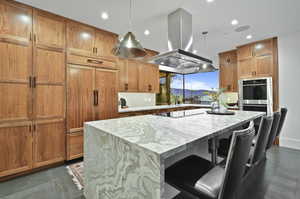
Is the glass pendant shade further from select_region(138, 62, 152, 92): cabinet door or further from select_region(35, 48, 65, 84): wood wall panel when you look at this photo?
select_region(138, 62, 152, 92): cabinet door

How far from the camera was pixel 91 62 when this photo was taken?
2971 mm

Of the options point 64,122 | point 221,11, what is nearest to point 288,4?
point 221,11

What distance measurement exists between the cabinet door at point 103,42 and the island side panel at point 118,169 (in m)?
2.04

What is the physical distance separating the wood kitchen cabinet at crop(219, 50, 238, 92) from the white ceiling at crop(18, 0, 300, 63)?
1.24 m

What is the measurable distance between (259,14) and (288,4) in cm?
38

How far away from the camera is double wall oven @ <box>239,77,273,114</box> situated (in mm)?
3609

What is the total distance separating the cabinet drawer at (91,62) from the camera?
2748 mm

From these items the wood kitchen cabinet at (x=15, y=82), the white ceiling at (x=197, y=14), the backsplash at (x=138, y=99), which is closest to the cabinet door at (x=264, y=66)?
the white ceiling at (x=197, y=14)

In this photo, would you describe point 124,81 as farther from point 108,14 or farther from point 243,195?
point 243,195

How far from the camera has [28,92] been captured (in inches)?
89.9

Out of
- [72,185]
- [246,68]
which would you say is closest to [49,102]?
[72,185]

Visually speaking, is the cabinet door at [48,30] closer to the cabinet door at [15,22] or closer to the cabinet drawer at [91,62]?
the cabinet door at [15,22]

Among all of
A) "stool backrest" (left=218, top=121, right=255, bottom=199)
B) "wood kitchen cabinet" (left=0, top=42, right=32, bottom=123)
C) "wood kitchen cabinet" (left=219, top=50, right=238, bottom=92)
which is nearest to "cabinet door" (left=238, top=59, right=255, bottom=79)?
"wood kitchen cabinet" (left=219, top=50, right=238, bottom=92)

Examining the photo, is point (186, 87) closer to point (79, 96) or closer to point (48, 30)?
point (79, 96)
